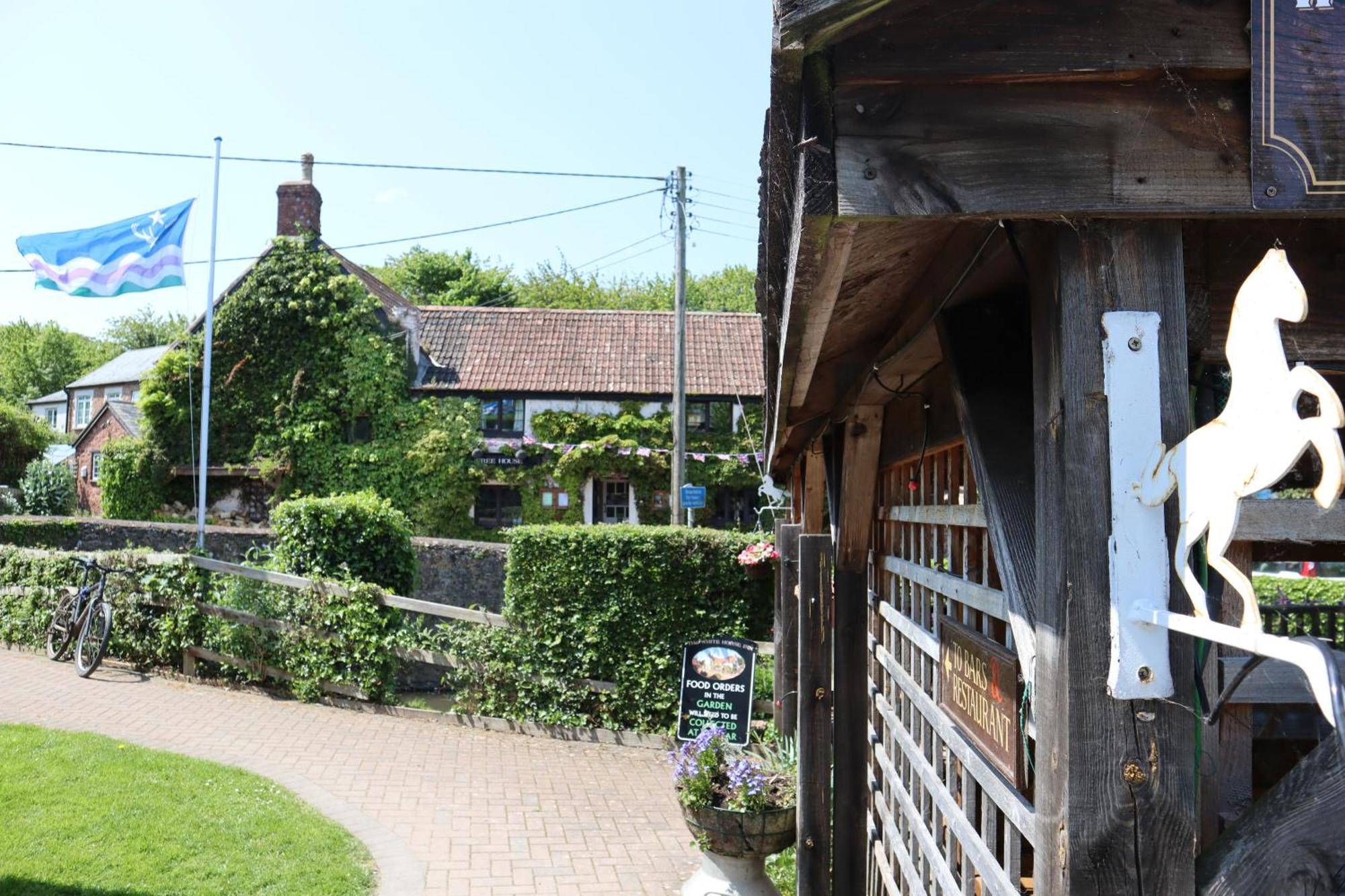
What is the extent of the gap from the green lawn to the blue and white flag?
8789 mm

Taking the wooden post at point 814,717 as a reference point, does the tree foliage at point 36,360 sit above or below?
above

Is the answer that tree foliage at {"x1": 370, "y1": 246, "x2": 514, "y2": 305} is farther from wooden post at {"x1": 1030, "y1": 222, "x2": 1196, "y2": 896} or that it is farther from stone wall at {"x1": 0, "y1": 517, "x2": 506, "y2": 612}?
wooden post at {"x1": 1030, "y1": 222, "x2": 1196, "y2": 896}

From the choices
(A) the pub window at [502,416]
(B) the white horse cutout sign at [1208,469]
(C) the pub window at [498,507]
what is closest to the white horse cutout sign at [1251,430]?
(B) the white horse cutout sign at [1208,469]

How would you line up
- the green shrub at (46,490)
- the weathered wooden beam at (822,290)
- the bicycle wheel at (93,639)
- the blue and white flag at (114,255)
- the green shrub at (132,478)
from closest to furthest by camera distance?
1. the weathered wooden beam at (822,290)
2. the bicycle wheel at (93,639)
3. the blue and white flag at (114,255)
4. the green shrub at (132,478)
5. the green shrub at (46,490)

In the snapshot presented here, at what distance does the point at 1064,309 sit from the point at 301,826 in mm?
6658

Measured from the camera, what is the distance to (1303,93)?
1550 millimetres

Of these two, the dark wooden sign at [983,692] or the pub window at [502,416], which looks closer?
the dark wooden sign at [983,692]

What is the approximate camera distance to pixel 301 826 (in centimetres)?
687

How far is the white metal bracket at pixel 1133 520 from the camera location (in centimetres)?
152

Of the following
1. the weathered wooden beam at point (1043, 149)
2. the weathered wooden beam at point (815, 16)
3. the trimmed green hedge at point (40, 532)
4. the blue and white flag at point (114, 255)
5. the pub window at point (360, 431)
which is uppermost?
the blue and white flag at point (114, 255)

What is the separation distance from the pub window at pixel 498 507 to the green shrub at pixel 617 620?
15958 mm

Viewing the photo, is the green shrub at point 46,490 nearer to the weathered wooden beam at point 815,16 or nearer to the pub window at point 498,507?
the pub window at point 498,507

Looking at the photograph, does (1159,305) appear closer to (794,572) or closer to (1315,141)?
(1315,141)

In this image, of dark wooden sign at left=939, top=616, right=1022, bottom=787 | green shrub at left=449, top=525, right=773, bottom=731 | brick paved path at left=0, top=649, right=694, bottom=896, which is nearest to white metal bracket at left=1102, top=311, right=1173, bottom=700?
dark wooden sign at left=939, top=616, right=1022, bottom=787
